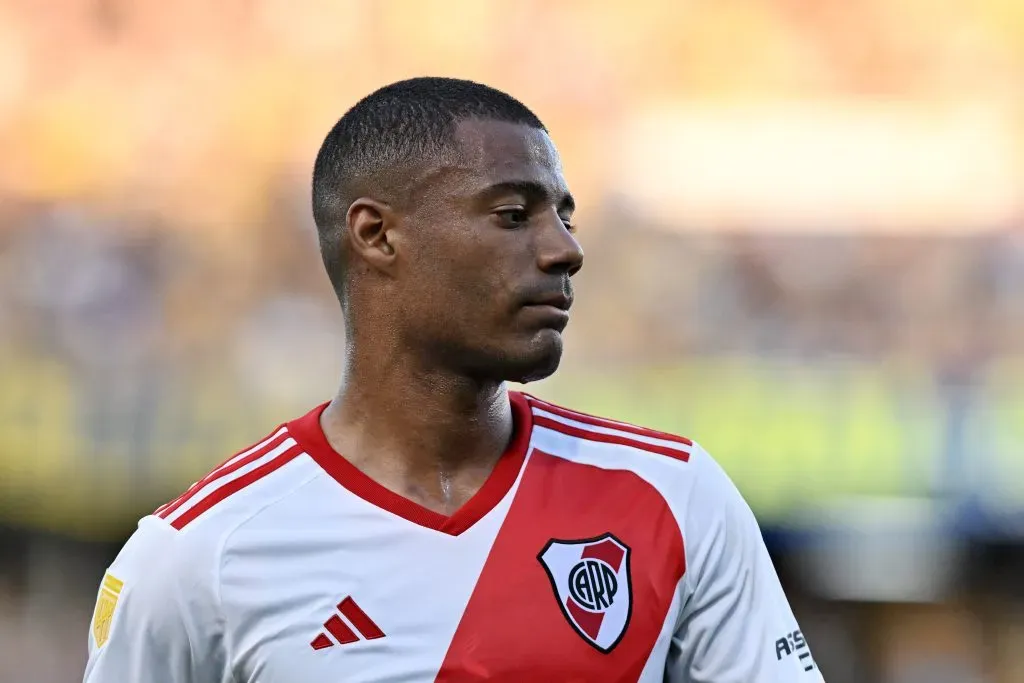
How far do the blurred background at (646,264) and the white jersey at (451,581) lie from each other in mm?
5353

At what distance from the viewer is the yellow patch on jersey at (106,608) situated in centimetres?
208

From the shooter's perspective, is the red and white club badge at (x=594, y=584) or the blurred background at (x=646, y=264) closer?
the red and white club badge at (x=594, y=584)

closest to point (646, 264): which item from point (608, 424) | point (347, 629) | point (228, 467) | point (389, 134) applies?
point (608, 424)

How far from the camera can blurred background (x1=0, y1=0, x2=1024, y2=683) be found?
24.7 feet

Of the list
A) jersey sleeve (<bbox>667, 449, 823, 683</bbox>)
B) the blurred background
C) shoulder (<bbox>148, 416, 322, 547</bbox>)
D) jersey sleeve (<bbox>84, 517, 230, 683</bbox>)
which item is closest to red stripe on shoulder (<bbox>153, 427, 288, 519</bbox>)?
shoulder (<bbox>148, 416, 322, 547</bbox>)

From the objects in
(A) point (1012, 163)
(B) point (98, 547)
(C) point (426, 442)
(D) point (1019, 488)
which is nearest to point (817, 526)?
(D) point (1019, 488)

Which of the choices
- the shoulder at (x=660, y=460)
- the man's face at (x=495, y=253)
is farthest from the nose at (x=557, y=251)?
the shoulder at (x=660, y=460)

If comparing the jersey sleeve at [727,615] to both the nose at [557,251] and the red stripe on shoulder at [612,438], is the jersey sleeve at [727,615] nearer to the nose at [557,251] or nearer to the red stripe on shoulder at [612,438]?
the red stripe on shoulder at [612,438]

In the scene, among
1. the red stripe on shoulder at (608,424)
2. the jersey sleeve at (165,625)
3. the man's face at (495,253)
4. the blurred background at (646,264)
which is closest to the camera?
the jersey sleeve at (165,625)

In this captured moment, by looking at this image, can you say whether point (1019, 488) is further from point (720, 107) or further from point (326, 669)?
point (326, 669)

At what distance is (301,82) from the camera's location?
9391 mm

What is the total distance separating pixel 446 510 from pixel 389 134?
2.13 feet

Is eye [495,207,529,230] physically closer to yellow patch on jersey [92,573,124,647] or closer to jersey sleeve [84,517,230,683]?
jersey sleeve [84,517,230,683]

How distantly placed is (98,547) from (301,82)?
3618 mm
